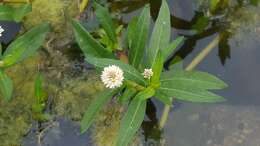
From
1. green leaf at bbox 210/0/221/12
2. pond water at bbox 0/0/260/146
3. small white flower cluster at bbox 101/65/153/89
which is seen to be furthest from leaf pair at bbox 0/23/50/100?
→ green leaf at bbox 210/0/221/12

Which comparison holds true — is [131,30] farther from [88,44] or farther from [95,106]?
[95,106]

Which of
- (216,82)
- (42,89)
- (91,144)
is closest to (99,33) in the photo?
(42,89)

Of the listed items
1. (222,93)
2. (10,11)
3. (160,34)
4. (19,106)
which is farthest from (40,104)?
(222,93)

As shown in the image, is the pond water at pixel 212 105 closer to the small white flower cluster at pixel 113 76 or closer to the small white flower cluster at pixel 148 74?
the small white flower cluster at pixel 148 74

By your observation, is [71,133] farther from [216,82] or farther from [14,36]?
[216,82]

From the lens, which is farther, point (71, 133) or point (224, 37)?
point (224, 37)

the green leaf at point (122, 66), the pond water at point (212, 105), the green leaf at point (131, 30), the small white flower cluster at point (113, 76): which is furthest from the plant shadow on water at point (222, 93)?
the small white flower cluster at point (113, 76)

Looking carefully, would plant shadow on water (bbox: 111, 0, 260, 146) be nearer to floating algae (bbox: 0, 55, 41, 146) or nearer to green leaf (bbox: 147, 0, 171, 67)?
green leaf (bbox: 147, 0, 171, 67)
